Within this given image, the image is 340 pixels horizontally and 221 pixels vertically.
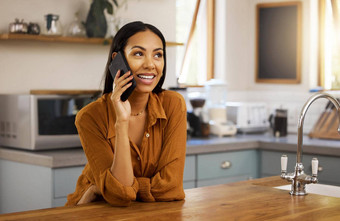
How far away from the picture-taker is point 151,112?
221cm

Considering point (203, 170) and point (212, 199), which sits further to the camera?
point (203, 170)

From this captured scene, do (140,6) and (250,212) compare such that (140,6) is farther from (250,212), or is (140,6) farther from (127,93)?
(250,212)

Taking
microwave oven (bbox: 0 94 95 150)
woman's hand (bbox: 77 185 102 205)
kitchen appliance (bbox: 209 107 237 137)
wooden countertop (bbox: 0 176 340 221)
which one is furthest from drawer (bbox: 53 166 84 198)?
kitchen appliance (bbox: 209 107 237 137)

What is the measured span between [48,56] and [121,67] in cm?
190

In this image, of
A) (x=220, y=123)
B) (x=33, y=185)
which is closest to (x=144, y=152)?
(x=33, y=185)

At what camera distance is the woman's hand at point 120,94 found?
199cm

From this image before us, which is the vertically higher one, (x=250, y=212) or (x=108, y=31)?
(x=108, y=31)

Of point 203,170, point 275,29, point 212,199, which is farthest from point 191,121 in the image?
point 212,199

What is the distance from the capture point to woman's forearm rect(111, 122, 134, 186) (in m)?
2.02

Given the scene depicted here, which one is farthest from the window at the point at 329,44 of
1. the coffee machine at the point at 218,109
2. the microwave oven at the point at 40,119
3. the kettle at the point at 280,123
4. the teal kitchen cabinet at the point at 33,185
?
the teal kitchen cabinet at the point at 33,185

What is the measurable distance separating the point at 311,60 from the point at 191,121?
3.83 feet

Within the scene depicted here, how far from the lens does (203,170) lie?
385 centimetres

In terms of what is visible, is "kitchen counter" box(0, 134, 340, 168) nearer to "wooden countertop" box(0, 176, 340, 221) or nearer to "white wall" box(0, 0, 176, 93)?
"white wall" box(0, 0, 176, 93)

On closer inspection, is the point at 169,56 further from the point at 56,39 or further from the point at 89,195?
the point at 89,195
